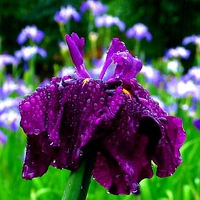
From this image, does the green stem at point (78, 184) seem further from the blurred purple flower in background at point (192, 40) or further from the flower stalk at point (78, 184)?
the blurred purple flower in background at point (192, 40)

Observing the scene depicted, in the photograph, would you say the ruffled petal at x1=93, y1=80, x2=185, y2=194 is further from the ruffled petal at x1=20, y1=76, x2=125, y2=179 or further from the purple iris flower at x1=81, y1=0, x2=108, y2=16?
the purple iris flower at x1=81, y1=0, x2=108, y2=16

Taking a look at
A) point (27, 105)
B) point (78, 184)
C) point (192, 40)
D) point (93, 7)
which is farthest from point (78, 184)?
point (93, 7)

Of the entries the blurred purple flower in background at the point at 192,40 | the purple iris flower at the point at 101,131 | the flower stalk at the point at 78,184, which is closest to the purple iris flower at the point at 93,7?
the blurred purple flower in background at the point at 192,40

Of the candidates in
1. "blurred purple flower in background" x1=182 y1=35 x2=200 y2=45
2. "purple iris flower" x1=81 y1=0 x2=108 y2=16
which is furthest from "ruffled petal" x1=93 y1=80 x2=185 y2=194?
"purple iris flower" x1=81 y1=0 x2=108 y2=16

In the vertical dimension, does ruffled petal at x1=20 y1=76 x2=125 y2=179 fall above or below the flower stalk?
above

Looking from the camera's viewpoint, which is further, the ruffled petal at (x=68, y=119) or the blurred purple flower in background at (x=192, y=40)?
the blurred purple flower in background at (x=192, y=40)

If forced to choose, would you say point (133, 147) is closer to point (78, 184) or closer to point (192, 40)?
point (78, 184)

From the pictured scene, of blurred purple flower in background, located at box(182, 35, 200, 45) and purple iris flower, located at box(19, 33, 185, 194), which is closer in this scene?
purple iris flower, located at box(19, 33, 185, 194)

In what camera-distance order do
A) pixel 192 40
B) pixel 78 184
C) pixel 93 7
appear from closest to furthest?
pixel 78 184
pixel 192 40
pixel 93 7

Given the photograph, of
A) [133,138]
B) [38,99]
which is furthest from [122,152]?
[38,99]
